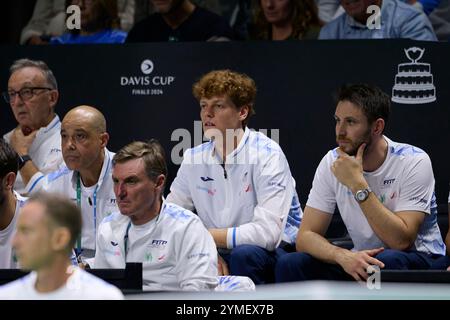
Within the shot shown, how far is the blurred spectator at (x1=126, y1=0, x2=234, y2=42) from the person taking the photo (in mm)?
5699

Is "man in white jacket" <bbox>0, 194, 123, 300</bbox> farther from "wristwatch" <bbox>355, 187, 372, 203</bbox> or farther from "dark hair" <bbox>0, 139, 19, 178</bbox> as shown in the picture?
"wristwatch" <bbox>355, 187, 372, 203</bbox>

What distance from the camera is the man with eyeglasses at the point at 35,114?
5422 millimetres

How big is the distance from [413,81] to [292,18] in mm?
842

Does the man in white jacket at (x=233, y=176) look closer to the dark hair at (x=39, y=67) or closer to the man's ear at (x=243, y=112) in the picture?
the man's ear at (x=243, y=112)

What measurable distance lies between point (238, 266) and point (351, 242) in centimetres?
61

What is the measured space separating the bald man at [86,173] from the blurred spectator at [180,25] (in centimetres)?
87

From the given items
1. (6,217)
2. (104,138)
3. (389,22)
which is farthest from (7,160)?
(389,22)

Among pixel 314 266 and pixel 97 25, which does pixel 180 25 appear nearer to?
pixel 97 25

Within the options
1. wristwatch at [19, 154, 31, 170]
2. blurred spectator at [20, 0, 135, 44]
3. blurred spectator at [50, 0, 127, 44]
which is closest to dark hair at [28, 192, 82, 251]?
wristwatch at [19, 154, 31, 170]

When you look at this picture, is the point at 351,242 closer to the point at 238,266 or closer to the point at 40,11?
the point at 238,266

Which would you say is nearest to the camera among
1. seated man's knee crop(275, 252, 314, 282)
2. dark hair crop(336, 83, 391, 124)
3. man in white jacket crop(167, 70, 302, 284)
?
seated man's knee crop(275, 252, 314, 282)

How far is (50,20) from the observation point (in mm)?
6297

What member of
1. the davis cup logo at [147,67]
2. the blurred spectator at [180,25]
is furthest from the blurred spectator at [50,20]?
the davis cup logo at [147,67]

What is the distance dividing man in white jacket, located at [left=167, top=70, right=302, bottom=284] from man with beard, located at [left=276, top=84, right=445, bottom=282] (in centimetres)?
27
